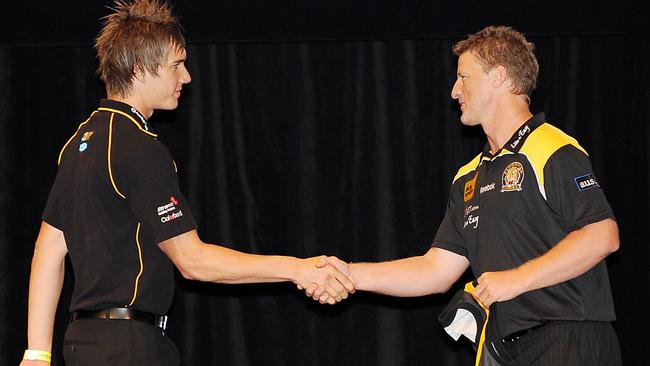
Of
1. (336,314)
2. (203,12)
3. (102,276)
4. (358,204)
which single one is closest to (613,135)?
(358,204)

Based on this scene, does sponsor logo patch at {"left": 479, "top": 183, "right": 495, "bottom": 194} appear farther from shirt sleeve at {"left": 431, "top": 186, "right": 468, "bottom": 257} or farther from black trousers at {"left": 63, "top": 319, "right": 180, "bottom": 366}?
black trousers at {"left": 63, "top": 319, "right": 180, "bottom": 366}

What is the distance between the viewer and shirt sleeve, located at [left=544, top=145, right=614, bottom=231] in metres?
3.12

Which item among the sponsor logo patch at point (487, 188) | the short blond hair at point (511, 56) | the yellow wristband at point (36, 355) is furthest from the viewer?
Result: the short blond hair at point (511, 56)

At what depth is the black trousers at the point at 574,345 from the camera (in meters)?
3.11

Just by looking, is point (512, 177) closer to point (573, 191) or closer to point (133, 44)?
point (573, 191)

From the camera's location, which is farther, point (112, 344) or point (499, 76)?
point (499, 76)

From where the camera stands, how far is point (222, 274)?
3.19 meters

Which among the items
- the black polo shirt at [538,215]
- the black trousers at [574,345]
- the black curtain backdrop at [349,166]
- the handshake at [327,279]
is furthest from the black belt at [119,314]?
the black curtain backdrop at [349,166]

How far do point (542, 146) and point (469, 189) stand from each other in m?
0.42

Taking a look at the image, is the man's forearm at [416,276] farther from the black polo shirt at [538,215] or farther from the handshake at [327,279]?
the black polo shirt at [538,215]

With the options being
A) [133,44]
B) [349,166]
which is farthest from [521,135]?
[349,166]

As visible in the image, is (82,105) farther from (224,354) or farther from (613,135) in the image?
(613,135)

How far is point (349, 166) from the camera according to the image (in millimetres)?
5270

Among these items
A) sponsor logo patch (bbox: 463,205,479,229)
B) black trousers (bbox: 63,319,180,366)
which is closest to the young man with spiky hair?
black trousers (bbox: 63,319,180,366)
